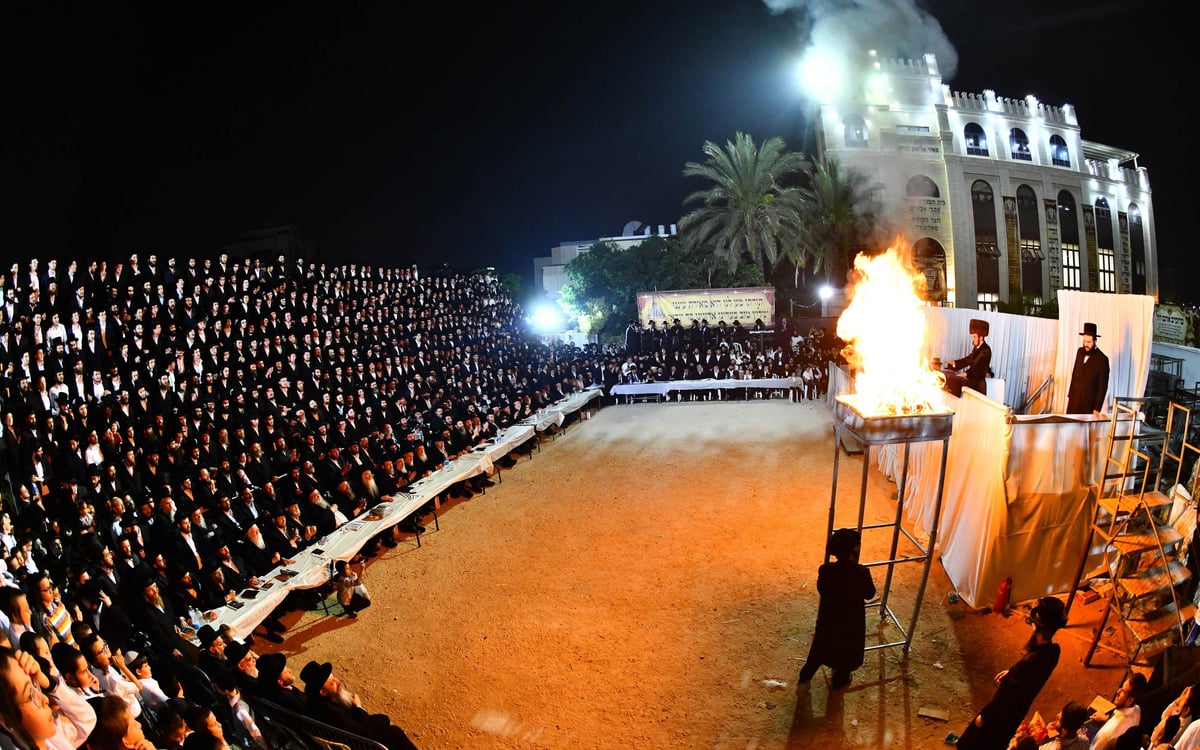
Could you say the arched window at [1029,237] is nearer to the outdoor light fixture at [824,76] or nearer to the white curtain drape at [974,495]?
the outdoor light fixture at [824,76]

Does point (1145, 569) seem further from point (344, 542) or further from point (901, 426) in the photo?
point (344, 542)

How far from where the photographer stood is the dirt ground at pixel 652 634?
536cm

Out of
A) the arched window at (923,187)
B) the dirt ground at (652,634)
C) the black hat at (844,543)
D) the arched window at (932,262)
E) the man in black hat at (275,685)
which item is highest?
the arched window at (923,187)

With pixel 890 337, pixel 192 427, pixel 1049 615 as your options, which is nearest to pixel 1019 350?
pixel 890 337

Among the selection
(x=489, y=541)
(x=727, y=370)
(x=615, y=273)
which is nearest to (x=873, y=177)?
(x=615, y=273)

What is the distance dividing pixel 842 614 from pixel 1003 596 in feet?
8.26

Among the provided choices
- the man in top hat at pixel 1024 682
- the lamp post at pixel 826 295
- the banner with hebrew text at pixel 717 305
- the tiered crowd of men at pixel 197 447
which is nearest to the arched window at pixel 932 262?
the lamp post at pixel 826 295

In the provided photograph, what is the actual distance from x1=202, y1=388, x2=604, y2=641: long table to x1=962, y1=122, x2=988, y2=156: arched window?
36637 millimetres

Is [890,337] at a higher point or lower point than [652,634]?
higher

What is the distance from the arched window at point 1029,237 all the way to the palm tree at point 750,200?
17.6 metres

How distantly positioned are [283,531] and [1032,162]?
148ft

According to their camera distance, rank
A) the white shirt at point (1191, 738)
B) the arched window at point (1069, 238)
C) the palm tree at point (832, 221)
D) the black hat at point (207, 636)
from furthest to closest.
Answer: the arched window at point (1069, 238) → the palm tree at point (832, 221) → the black hat at point (207, 636) → the white shirt at point (1191, 738)

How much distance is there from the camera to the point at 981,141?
121ft

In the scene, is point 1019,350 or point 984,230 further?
point 984,230
